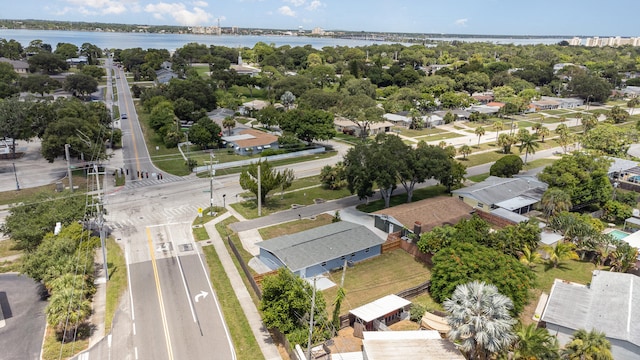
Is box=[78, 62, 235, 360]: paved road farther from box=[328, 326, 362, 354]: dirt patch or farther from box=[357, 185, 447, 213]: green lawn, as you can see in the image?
box=[357, 185, 447, 213]: green lawn

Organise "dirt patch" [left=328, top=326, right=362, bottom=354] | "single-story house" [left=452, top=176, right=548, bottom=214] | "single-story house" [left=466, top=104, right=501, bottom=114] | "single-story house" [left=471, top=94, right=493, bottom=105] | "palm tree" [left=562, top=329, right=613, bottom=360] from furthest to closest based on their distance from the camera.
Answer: "single-story house" [left=471, top=94, right=493, bottom=105] → "single-story house" [left=466, top=104, right=501, bottom=114] → "single-story house" [left=452, top=176, right=548, bottom=214] → "dirt patch" [left=328, top=326, right=362, bottom=354] → "palm tree" [left=562, top=329, right=613, bottom=360]

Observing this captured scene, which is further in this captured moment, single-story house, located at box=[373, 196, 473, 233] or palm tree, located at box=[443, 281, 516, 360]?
single-story house, located at box=[373, 196, 473, 233]

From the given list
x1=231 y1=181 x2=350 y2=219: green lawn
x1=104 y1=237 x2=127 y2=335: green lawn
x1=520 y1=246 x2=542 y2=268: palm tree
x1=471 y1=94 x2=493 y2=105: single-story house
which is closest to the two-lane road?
x1=104 y1=237 x2=127 y2=335: green lawn

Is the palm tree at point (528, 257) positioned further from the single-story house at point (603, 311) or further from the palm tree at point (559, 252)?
→ the single-story house at point (603, 311)

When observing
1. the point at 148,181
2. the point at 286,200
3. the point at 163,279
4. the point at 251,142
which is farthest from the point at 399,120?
the point at 163,279

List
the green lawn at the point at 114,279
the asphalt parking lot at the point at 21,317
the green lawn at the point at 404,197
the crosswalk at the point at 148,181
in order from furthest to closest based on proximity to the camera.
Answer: the crosswalk at the point at 148,181
the green lawn at the point at 404,197
the green lawn at the point at 114,279
the asphalt parking lot at the point at 21,317

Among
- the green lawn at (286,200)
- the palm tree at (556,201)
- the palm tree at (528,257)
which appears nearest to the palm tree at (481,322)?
the palm tree at (528,257)
